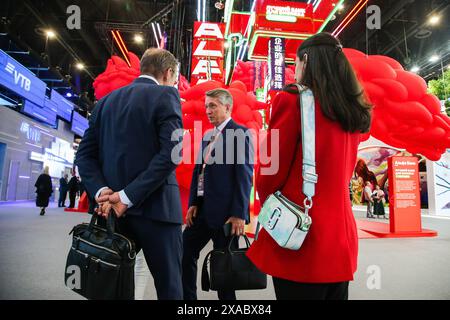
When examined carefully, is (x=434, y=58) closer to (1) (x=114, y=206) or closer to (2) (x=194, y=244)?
(2) (x=194, y=244)

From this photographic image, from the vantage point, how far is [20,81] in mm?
9750

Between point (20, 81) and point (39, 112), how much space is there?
2.69 metres

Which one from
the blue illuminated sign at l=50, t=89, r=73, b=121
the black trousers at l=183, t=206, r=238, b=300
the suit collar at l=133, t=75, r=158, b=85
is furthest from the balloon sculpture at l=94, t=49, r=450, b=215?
the blue illuminated sign at l=50, t=89, r=73, b=121

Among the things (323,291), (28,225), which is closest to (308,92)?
(323,291)

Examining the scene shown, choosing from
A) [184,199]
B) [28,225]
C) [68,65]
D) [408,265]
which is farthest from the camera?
[68,65]

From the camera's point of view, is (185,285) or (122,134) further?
(185,285)

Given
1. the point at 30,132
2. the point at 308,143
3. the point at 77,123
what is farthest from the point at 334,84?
the point at 77,123

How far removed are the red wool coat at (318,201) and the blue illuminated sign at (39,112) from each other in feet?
41.4

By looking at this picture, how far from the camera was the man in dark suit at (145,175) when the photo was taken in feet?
3.96

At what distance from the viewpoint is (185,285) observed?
74.2 inches

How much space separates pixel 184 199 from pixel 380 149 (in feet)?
40.2

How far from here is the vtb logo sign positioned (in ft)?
29.4

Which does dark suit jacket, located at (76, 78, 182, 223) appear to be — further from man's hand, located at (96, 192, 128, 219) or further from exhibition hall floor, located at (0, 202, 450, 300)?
exhibition hall floor, located at (0, 202, 450, 300)
